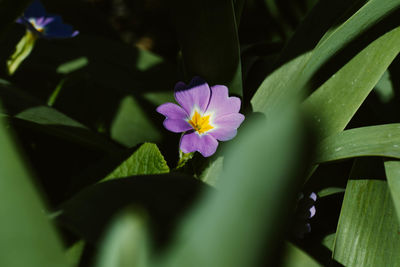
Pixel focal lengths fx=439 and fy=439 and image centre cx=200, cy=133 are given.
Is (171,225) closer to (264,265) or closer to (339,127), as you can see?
(264,265)

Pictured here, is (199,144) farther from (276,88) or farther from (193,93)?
(276,88)

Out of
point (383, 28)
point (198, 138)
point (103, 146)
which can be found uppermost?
point (383, 28)

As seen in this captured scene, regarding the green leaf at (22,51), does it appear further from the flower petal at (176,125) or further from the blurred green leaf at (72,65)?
the flower petal at (176,125)

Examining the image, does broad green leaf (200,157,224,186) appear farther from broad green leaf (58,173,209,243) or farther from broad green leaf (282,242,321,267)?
broad green leaf (282,242,321,267)

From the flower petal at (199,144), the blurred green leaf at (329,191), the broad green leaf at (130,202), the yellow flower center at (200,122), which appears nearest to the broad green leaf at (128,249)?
the broad green leaf at (130,202)

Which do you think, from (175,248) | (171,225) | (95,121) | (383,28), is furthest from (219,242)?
(95,121)
